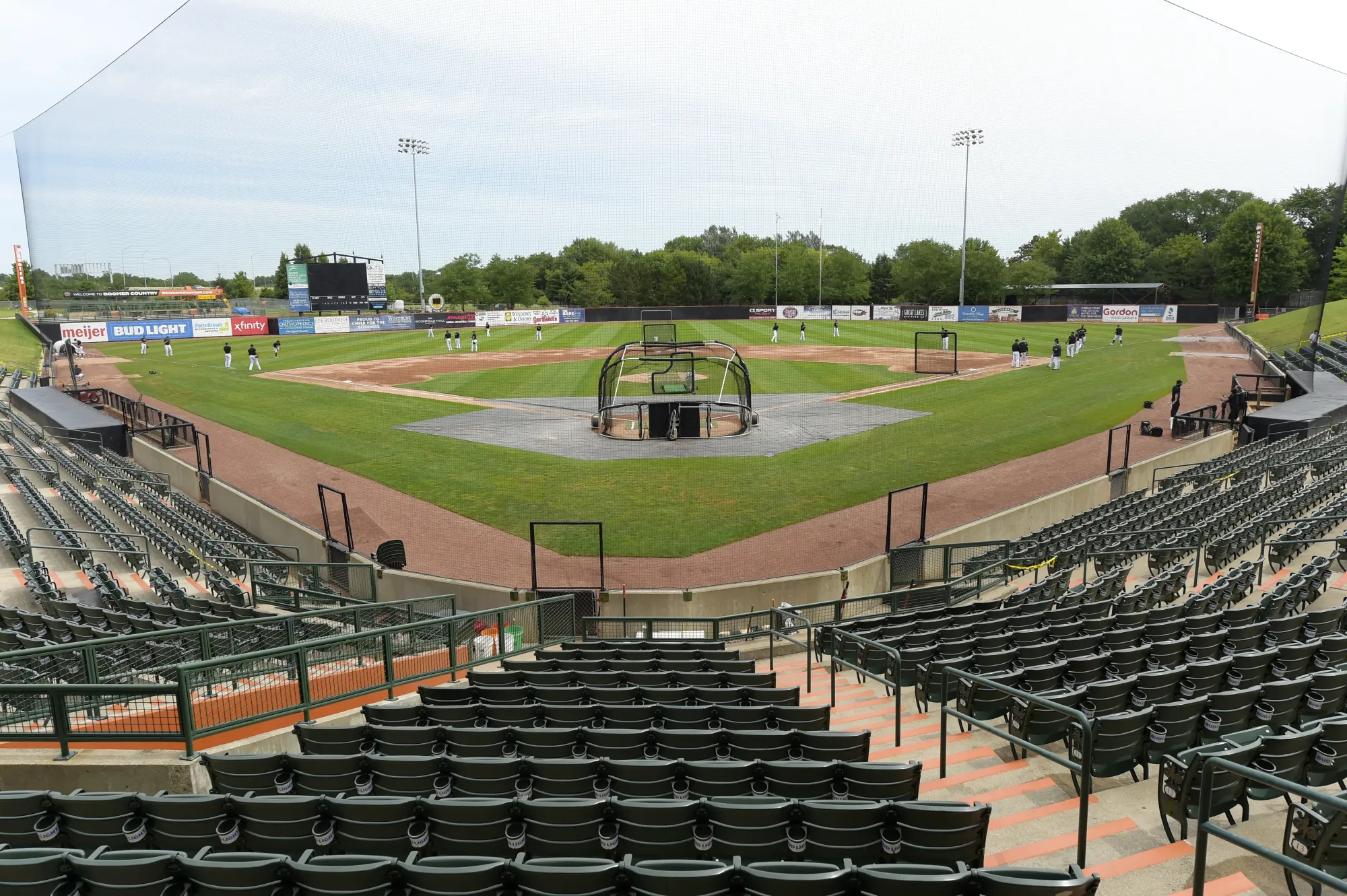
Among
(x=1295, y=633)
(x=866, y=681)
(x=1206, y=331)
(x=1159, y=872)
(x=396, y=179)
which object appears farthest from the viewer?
(x=1206, y=331)

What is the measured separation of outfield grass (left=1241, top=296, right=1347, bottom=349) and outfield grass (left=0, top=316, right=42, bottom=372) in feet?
227

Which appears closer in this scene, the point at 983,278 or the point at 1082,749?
the point at 1082,749

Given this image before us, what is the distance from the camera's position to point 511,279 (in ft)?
219

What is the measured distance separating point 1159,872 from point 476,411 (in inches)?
1224

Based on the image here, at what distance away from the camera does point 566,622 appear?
14.1 metres

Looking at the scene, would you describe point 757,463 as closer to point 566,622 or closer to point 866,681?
point 566,622

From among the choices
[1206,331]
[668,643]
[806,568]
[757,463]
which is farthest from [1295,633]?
[1206,331]

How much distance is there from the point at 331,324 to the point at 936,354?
49.8 meters

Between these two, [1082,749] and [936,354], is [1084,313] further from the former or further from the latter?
[1082,749]

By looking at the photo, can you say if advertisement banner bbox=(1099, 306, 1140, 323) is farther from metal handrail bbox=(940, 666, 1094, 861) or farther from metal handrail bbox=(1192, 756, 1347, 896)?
metal handrail bbox=(1192, 756, 1347, 896)

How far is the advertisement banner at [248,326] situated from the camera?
220ft

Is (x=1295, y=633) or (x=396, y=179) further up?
(x=396, y=179)

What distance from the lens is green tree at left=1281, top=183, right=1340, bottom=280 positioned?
84.4m

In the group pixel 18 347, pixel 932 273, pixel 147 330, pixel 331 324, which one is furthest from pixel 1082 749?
pixel 932 273
